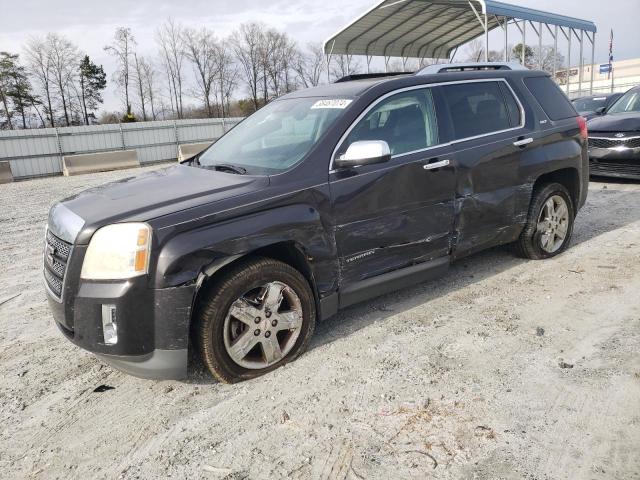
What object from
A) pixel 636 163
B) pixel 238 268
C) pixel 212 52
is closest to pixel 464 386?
pixel 238 268

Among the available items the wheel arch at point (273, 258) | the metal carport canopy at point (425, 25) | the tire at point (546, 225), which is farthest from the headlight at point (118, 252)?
the metal carport canopy at point (425, 25)

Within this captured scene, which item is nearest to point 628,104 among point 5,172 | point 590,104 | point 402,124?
point 590,104

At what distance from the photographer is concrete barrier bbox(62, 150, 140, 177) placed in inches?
757

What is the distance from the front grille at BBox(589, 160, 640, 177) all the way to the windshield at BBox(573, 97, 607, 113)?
5964mm

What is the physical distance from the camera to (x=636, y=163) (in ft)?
26.5

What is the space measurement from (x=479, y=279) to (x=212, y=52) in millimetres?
53101

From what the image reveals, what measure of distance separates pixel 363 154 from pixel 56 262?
2.02m

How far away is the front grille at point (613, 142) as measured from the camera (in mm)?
7895

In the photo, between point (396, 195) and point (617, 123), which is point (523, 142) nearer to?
point (396, 195)

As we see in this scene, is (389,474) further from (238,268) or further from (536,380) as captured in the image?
(238,268)

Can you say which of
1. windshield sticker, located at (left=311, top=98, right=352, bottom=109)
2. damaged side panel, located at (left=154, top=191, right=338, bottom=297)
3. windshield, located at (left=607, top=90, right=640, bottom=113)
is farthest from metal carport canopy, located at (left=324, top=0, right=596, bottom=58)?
damaged side panel, located at (left=154, top=191, right=338, bottom=297)

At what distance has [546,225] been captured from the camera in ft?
15.8

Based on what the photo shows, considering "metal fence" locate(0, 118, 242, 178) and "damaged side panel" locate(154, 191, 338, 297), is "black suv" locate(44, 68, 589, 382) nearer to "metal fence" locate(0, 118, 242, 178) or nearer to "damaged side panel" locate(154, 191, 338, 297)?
"damaged side panel" locate(154, 191, 338, 297)

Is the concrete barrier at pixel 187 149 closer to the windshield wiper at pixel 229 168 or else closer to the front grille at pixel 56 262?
the windshield wiper at pixel 229 168
